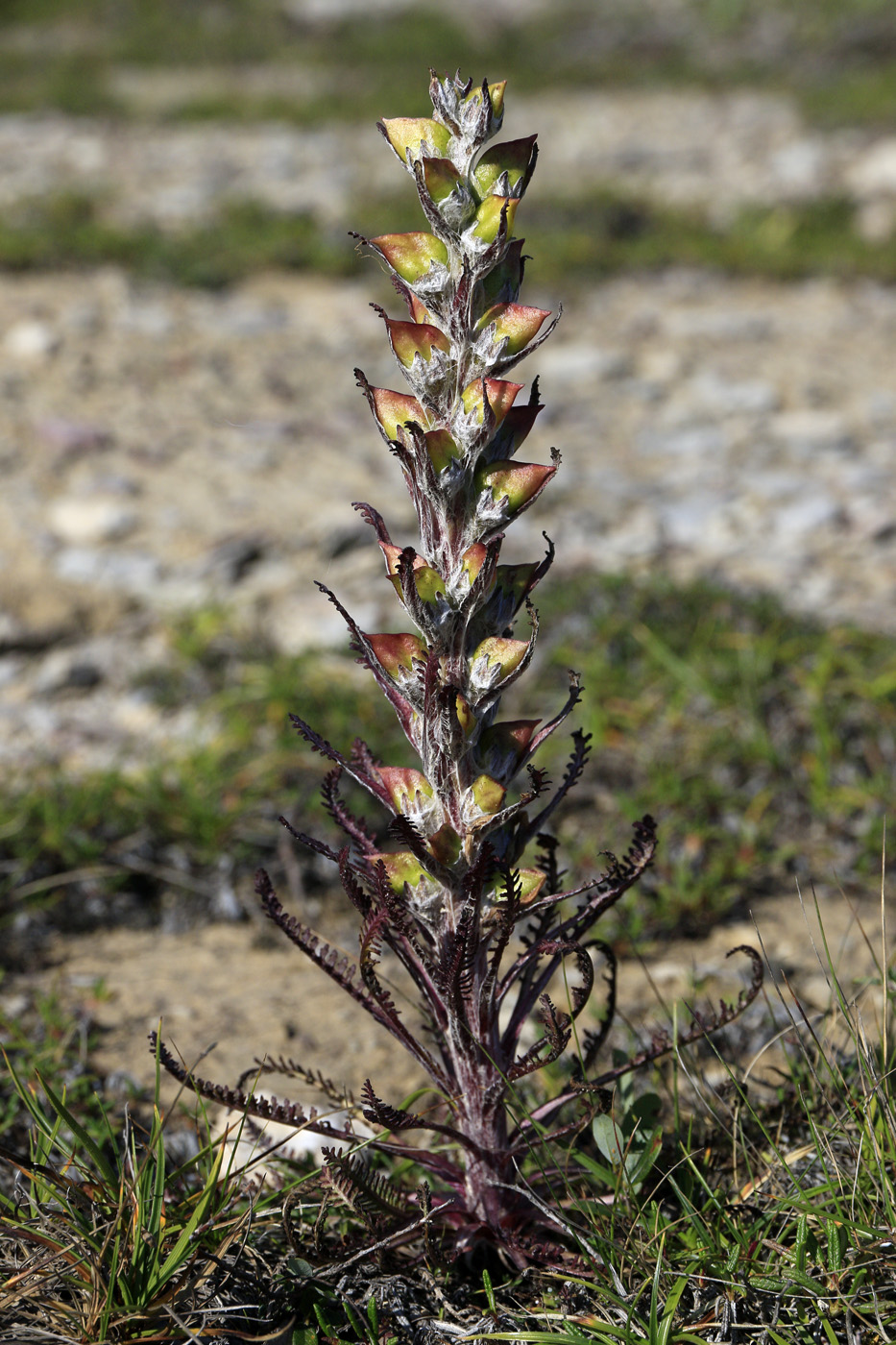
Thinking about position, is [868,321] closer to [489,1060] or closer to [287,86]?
[489,1060]

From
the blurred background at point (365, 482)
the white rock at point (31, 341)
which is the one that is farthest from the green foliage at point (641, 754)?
the white rock at point (31, 341)

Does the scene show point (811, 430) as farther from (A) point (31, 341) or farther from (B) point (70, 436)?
(A) point (31, 341)

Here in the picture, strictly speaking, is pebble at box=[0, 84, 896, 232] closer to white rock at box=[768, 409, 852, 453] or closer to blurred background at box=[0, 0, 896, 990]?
blurred background at box=[0, 0, 896, 990]

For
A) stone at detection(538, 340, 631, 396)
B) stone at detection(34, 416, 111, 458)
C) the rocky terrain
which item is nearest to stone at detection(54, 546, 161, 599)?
the rocky terrain

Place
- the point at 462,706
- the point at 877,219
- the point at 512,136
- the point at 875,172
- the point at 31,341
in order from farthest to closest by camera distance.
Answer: the point at 512,136 < the point at 875,172 < the point at 877,219 < the point at 31,341 < the point at 462,706

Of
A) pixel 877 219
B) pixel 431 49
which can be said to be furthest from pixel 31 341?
pixel 431 49

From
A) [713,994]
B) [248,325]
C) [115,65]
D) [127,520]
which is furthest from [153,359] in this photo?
[115,65]
